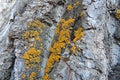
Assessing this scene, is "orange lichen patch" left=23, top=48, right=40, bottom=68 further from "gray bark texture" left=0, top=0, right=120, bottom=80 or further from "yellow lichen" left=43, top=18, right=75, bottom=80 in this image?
"yellow lichen" left=43, top=18, right=75, bottom=80

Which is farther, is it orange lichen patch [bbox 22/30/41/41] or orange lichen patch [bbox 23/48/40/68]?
orange lichen patch [bbox 22/30/41/41]

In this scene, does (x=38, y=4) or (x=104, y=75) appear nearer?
(x=104, y=75)

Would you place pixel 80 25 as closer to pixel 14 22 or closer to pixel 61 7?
pixel 61 7

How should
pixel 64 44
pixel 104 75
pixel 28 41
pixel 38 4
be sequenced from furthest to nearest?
1. pixel 38 4
2. pixel 28 41
3. pixel 64 44
4. pixel 104 75

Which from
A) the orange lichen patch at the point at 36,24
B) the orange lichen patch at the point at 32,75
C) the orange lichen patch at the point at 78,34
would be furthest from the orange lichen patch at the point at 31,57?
the orange lichen patch at the point at 78,34

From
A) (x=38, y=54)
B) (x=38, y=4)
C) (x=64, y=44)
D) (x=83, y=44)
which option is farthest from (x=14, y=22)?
(x=83, y=44)

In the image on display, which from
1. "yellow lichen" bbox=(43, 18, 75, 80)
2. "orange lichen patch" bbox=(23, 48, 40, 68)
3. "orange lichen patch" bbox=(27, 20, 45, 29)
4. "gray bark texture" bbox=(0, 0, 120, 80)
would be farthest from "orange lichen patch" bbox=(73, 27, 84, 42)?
"orange lichen patch" bbox=(27, 20, 45, 29)
